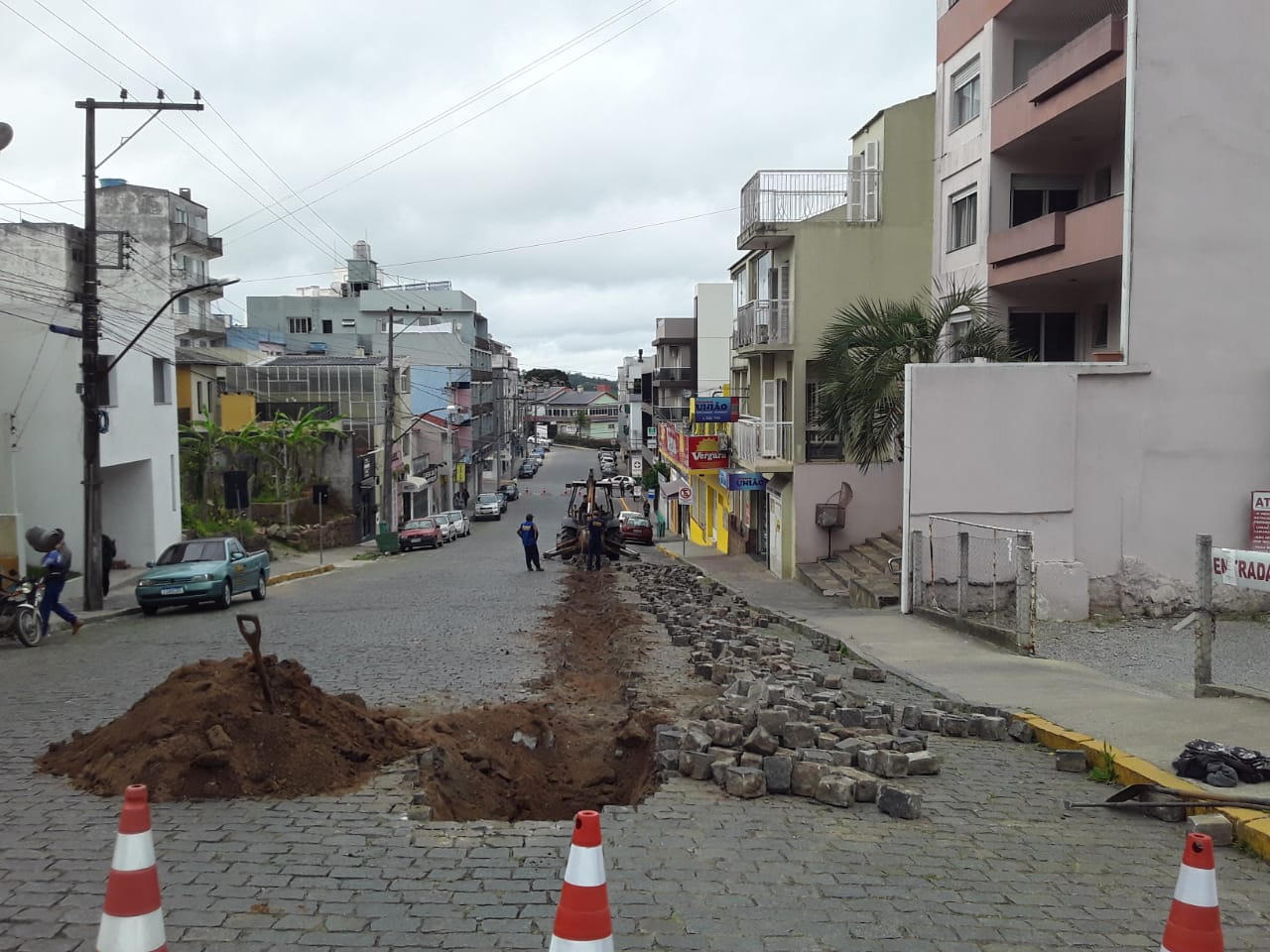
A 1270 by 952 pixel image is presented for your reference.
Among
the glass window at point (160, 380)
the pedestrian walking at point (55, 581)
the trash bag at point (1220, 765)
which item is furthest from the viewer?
the glass window at point (160, 380)

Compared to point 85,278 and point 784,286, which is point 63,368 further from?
point 784,286

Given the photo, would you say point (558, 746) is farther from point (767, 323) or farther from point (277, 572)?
point (277, 572)

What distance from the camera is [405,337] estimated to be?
81.2 m

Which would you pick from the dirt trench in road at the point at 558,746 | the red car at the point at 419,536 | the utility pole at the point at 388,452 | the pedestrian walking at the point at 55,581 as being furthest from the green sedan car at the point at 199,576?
the utility pole at the point at 388,452

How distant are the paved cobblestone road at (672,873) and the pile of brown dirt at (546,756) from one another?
63 cm

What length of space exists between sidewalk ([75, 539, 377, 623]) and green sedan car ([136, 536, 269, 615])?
2.54ft

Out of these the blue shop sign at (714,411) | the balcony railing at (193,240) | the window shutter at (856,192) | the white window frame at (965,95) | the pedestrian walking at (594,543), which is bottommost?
the pedestrian walking at (594,543)

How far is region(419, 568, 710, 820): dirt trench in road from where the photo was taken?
25.7 ft

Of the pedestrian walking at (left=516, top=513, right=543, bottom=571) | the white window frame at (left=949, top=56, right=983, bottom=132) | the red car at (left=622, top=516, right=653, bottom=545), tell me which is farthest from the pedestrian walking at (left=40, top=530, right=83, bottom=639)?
the red car at (left=622, top=516, right=653, bottom=545)

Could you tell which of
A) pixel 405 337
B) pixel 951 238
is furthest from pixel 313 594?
pixel 405 337

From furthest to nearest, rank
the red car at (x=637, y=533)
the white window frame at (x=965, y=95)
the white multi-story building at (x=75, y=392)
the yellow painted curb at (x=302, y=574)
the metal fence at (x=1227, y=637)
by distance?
the red car at (x=637, y=533), the yellow painted curb at (x=302, y=574), the white multi-story building at (x=75, y=392), the white window frame at (x=965, y=95), the metal fence at (x=1227, y=637)

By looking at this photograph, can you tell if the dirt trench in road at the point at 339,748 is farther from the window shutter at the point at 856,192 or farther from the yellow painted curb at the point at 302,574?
the yellow painted curb at the point at 302,574

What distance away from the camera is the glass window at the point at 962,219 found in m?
22.6

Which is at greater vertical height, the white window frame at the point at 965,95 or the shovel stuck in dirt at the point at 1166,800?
the white window frame at the point at 965,95
